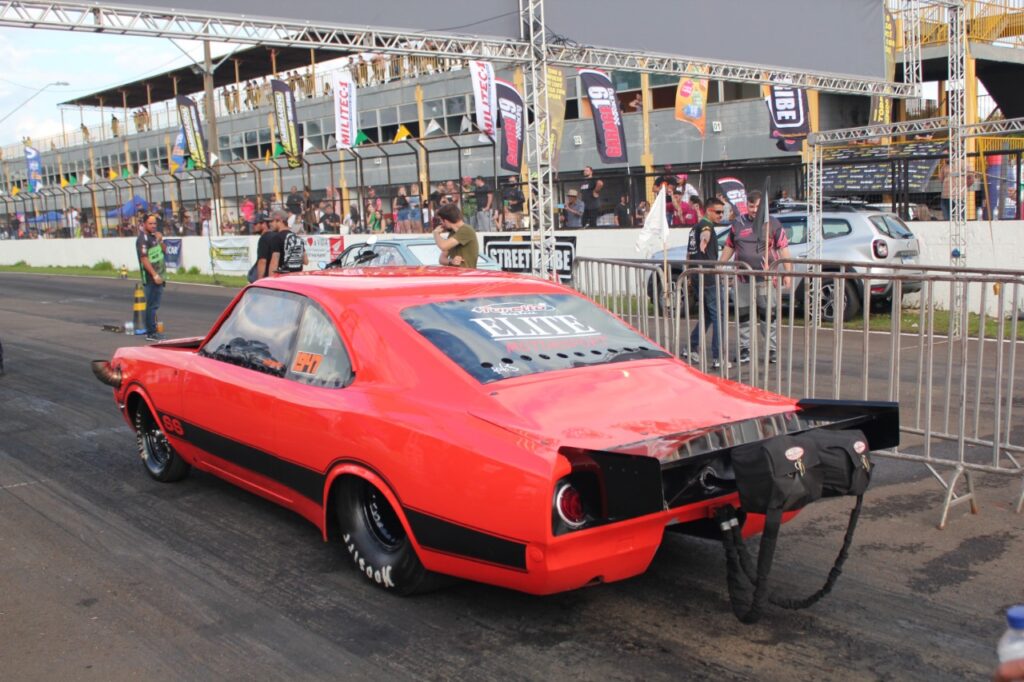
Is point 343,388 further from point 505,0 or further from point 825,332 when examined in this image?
point 505,0

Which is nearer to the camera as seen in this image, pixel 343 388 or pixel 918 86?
pixel 343 388

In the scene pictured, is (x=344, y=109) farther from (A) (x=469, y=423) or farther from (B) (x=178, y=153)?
(A) (x=469, y=423)

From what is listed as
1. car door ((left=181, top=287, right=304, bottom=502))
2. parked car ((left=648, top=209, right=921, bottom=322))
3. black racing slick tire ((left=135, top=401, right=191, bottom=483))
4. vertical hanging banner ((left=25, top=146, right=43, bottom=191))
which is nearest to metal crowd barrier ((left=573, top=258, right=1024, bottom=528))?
parked car ((left=648, top=209, right=921, bottom=322))

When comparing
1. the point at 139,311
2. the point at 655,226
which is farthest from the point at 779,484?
the point at 139,311

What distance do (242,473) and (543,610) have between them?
1.97m

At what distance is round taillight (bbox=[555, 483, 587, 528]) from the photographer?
3.48 m

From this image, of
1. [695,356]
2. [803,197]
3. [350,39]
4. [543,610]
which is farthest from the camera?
[803,197]

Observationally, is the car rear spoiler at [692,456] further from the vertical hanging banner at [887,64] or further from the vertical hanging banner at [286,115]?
Result: the vertical hanging banner at [286,115]

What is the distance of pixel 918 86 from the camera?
18672 millimetres

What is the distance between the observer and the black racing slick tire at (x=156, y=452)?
19.8 feet

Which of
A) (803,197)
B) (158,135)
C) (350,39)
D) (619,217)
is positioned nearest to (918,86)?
(803,197)

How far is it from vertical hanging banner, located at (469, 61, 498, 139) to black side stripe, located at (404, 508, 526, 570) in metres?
16.2

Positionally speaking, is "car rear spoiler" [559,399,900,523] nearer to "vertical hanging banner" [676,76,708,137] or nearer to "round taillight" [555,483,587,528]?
"round taillight" [555,483,587,528]

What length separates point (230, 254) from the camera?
2823cm
